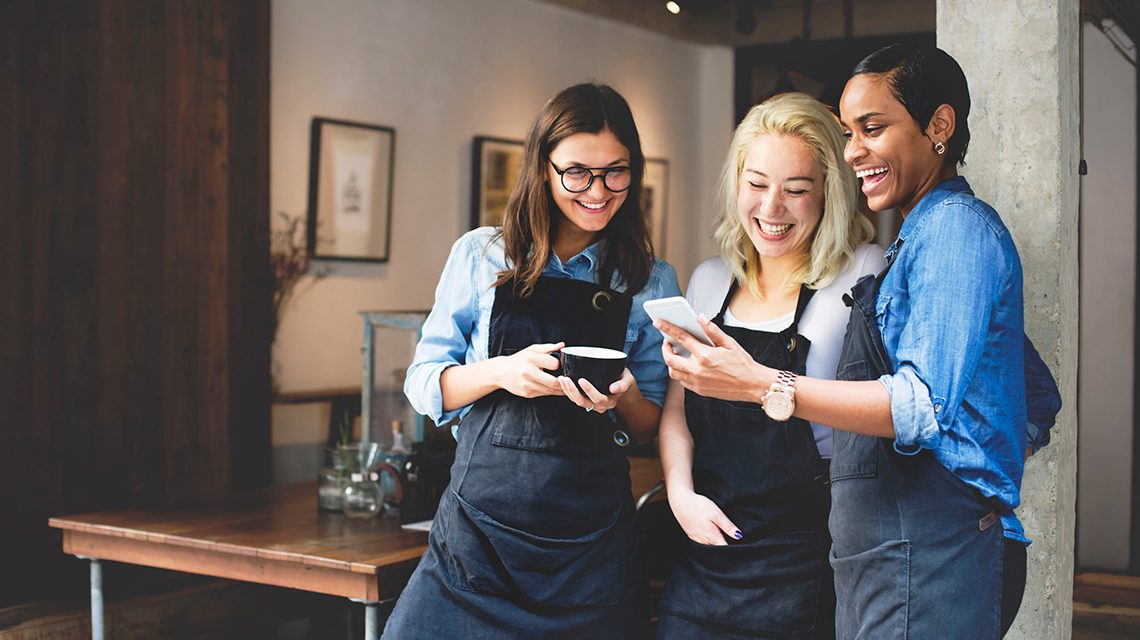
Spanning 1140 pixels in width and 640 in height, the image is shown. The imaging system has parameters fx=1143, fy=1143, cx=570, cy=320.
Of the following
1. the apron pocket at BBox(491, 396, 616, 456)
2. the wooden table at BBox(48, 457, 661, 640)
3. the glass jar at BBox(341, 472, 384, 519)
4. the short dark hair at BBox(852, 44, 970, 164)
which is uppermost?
the short dark hair at BBox(852, 44, 970, 164)

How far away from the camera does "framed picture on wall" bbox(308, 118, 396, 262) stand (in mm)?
5859

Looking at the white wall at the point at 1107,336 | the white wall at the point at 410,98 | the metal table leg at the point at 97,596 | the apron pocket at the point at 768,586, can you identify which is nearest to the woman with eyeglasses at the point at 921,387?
the apron pocket at the point at 768,586

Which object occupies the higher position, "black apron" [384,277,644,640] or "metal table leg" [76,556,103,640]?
"black apron" [384,277,644,640]

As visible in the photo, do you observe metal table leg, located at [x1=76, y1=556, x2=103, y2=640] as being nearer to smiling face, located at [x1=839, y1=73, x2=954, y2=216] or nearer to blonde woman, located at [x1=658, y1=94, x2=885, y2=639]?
blonde woman, located at [x1=658, y1=94, x2=885, y2=639]

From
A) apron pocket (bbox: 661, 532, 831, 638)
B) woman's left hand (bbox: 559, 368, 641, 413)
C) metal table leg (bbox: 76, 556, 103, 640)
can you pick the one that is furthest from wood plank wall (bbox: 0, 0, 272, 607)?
apron pocket (bbox: 661, 532, 831, 638)

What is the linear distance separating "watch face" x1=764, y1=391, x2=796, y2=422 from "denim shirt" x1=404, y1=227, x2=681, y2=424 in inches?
27.8

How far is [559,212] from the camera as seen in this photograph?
2402 mm

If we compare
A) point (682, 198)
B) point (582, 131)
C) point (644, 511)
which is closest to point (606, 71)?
point (682, 198)

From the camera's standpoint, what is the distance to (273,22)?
5.65 meters

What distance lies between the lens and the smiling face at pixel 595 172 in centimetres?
227

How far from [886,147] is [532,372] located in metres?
0.75

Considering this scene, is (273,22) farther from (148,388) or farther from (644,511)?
(644,511)

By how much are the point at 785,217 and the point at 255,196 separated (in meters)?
3.73

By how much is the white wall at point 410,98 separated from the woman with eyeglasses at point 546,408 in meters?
3.56
